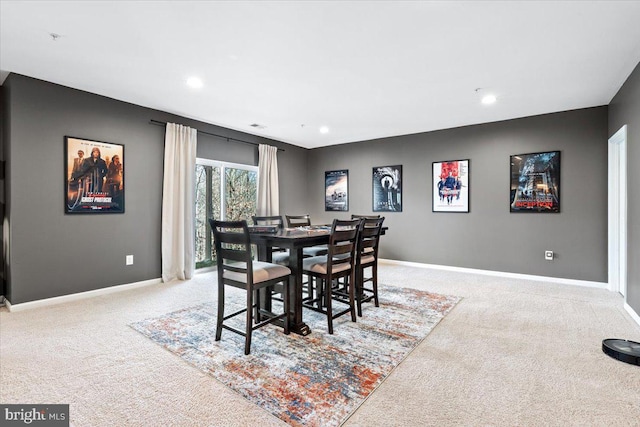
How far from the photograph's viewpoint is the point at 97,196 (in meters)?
3.81

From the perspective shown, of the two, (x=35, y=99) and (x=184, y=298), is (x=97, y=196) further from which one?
(x=184, y=298)

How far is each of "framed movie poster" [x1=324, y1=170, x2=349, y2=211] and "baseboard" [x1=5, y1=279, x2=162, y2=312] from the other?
3.65m

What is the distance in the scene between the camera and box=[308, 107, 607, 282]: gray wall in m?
4.26

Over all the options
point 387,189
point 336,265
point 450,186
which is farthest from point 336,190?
point 336,265

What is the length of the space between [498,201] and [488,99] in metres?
1.74

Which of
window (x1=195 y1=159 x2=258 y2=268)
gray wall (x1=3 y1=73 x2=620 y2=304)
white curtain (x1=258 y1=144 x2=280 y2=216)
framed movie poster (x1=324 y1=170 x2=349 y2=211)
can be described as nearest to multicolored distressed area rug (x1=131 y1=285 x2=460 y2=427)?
gray wall (x1=3 y1=73 x2=620 y2=304)

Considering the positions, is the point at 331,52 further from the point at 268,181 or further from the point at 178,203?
the point at 268,181

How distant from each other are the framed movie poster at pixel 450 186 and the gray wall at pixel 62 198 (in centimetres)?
434

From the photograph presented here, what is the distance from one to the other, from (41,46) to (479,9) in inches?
139

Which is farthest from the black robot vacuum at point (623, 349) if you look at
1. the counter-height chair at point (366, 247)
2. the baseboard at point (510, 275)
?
the baseboard at point (510, 275)

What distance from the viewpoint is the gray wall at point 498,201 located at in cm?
426

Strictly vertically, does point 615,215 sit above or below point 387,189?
below

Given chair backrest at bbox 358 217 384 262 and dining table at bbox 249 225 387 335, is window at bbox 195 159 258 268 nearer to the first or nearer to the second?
dining table at bbox 249 225 387 335

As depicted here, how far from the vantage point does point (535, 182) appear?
461 cm
